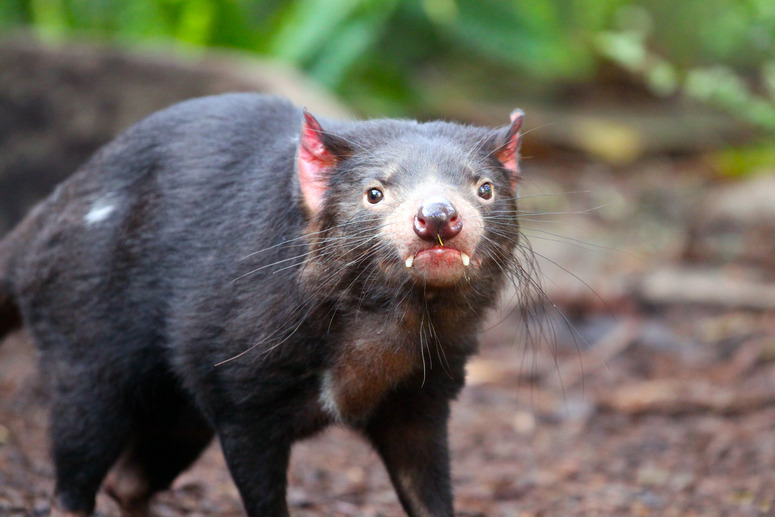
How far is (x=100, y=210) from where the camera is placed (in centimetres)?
355

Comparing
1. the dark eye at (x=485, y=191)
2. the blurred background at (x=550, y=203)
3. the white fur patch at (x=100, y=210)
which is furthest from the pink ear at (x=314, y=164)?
the white fur patch at (x=100, y=210)

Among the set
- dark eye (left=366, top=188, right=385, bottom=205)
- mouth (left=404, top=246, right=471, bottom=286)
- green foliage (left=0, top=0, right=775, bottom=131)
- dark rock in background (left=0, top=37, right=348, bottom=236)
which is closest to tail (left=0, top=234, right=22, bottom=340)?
dark eye (left=366, top=188, right=385, bottom=205)

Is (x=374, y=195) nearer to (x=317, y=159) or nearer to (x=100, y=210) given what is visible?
(x=317, y=159)

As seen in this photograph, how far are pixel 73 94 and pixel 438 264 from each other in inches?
174

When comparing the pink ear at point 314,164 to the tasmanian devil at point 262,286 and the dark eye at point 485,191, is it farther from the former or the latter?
the dark eye at point 485,191

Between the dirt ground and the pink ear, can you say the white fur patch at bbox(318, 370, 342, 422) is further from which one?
the dirt ground

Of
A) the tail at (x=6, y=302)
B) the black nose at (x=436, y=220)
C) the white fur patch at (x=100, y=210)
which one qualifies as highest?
the white fur patch at (x=100, y=210)

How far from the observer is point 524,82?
12180 millimetres

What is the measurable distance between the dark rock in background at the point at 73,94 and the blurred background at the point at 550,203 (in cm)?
1

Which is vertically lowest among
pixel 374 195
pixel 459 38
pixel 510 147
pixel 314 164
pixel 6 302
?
pixel 6 302

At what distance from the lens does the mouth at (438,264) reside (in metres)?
2.67

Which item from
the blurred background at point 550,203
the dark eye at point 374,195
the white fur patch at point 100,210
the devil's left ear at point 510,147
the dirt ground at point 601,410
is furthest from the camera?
the blurred background at point 550,203

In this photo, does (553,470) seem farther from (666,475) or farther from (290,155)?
(290,155)

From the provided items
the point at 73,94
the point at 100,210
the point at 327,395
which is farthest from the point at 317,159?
the point at 73,94
